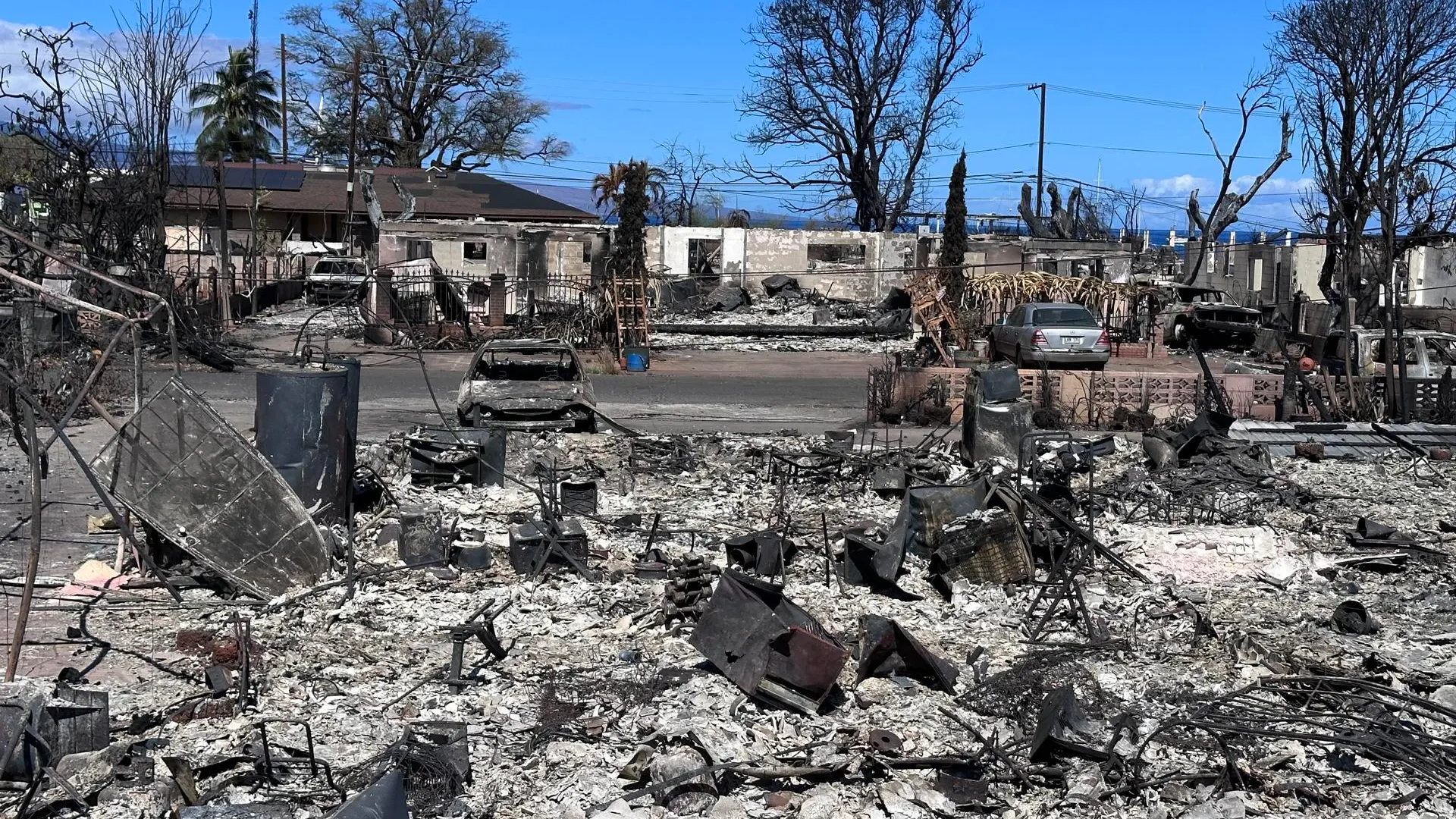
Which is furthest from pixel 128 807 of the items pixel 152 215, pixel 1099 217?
pixel 1099 217

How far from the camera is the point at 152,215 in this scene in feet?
83.7

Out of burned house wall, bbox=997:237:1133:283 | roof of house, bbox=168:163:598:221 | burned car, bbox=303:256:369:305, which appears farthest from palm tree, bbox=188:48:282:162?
burned house wall, bbox=997:237:1133:283

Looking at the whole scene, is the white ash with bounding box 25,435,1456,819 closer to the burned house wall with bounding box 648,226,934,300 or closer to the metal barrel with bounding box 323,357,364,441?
the metal barrel with bounding box 323,357,364,441

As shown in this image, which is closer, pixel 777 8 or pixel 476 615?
pixel 476 615

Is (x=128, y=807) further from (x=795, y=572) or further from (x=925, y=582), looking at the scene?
(x=925, y=582)

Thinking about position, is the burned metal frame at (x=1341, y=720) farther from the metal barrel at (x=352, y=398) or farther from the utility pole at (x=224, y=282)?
the utility pole at (x=224, y=282)

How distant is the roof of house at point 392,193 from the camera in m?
42.7

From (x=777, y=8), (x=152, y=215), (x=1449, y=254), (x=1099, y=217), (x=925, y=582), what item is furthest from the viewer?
(x=1099, y=217)

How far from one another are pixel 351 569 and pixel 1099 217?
172ft

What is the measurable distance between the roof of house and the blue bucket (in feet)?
56.3

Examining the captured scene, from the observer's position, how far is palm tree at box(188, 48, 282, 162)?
168ft

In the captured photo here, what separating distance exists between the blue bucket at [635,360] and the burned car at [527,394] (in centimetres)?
905

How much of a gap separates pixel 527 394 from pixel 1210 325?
2131cm

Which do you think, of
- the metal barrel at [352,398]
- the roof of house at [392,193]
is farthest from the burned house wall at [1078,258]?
the metal barrel at [352,398]
